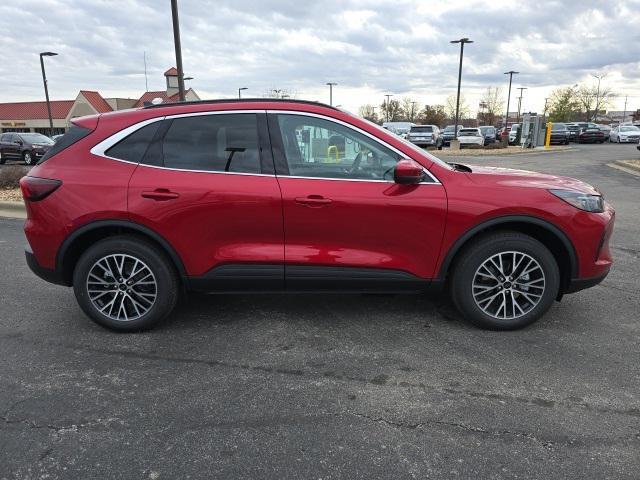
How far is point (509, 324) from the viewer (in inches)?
152

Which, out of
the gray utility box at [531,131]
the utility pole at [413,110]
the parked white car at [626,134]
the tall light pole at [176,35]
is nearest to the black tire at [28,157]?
the tall light pole at [176,35]

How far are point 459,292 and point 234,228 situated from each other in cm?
179

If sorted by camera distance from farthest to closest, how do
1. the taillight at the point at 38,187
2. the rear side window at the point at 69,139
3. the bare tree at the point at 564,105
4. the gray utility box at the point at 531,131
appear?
the bare tree at the point at 564,105, the gray utility box at the point at 531,131, the rear side window at the point at 69,139, the taillight at the point at 38,187

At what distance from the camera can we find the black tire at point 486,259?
373 centimetres

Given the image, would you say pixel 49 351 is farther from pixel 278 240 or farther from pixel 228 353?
pixel 278 240

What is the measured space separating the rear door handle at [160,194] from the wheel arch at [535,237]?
208 centimetres

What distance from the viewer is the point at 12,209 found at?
963cm

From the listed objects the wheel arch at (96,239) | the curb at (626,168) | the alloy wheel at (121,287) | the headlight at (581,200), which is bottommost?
the curb at (626,168)

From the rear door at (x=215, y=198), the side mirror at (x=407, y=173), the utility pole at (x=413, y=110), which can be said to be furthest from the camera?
the utility pole at (x=413, y=110)

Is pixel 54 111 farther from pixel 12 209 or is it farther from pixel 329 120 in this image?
pixel 329 120

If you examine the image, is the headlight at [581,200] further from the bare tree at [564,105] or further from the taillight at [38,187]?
the bare tree at [564,105]

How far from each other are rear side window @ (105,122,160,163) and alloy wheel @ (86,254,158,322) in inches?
29.7

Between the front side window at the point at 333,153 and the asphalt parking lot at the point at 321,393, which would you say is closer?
the asphalt parking lot at the point at 321,393

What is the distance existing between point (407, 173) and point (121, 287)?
2.35 m
